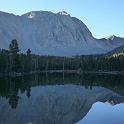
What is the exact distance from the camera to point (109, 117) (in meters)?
A: 47.8

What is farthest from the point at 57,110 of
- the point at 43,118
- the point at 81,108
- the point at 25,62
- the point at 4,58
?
the point at 25,62

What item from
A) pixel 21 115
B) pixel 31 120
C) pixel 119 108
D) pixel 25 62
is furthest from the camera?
pixel 25 62

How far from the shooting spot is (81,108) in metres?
57.1

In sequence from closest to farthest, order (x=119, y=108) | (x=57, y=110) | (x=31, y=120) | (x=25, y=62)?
1. (x=31, y=120)
2. (x=57, y=110)
3. (x=119, y=108)
4. (x=25, y=62)

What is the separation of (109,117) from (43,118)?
8409 millimetres

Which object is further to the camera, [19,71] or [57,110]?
[19,71]

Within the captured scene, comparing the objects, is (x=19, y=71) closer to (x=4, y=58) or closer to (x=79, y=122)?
(x=4, y=58)

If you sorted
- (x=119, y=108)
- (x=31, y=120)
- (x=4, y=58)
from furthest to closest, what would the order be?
(x=4, y=58)
(x=119, y=108)
(x=31, y=120)

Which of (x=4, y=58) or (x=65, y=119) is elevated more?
(x=4, y=58)

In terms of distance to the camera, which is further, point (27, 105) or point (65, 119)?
point (27, 105)

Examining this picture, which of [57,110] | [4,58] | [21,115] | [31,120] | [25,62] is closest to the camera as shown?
[31,120]

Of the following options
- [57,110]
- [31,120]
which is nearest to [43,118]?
Answer: [31,120]

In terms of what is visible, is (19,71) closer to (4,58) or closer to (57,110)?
(4,58)

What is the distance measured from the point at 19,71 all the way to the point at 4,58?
28.7ft
